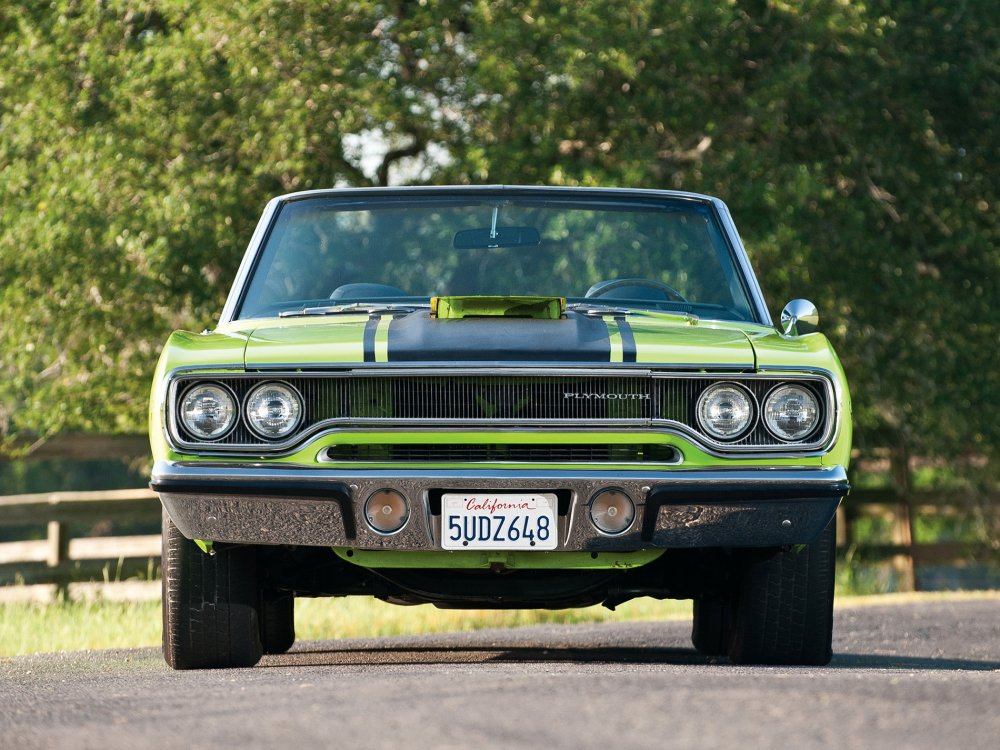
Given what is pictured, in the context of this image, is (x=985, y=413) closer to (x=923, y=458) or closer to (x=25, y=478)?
(x=923, y=458)

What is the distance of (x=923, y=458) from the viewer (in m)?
16.6

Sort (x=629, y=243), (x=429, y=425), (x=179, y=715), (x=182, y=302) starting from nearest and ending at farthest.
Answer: (x=179, y=715), (x=429, y=425), (x=629, y=243), (x=182, y=302)

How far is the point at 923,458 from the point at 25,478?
2477 cm

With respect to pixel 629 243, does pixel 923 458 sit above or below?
below

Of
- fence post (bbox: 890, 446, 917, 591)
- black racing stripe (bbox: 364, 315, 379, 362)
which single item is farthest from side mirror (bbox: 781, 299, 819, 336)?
fence post (bbox: 890, 446, 917, 591)

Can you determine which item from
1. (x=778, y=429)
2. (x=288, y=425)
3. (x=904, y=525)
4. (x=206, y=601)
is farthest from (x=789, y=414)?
(x=904, y=525)

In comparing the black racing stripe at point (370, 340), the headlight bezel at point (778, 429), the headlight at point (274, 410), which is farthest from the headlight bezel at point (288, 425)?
the headlight bezel at point (778, 429)


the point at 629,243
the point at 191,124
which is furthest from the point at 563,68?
the point at 629,243

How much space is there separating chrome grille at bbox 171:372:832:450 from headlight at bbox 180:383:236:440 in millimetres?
26

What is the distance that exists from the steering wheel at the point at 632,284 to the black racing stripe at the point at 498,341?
3.26ft

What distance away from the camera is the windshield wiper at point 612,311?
5.96 meters

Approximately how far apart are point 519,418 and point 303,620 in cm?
525

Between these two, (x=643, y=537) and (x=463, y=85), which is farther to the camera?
(x=463, y=85)

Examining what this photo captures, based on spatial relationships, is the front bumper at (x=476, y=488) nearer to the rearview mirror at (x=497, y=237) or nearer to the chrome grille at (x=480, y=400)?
the chrome grille at (x=480, y=400)
